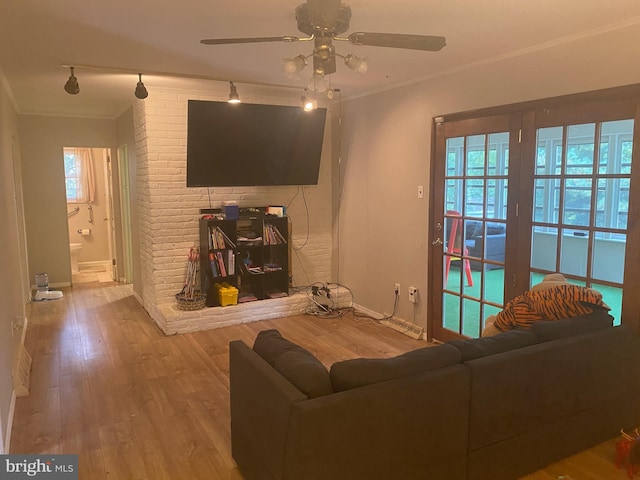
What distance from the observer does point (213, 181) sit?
16.5 feet

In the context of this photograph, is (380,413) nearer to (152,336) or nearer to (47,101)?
(152,336)

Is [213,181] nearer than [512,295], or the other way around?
[512,295]

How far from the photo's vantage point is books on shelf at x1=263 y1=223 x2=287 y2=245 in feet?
17.3

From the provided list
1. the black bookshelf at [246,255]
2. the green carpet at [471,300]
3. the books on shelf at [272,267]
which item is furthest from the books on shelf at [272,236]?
the green carpet at [471,300]

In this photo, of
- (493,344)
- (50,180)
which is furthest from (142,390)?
(50,180)

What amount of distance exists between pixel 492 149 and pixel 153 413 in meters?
3.06

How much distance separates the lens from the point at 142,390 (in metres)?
3.48

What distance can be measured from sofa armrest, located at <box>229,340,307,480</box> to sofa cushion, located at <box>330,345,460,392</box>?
0.19 meters

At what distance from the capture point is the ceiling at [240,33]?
2.59 m

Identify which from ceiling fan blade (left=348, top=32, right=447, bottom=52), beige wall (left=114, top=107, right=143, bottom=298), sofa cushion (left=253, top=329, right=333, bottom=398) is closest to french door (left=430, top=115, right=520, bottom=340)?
ceiling fan blade (left=348, top=32, right=447, bottom=52)

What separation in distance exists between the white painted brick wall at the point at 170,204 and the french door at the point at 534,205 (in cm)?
190

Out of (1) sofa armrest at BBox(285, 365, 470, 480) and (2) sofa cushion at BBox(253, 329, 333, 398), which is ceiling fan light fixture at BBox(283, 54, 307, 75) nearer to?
(2) sofa cushion at BBox(253, 329, 333, 398)

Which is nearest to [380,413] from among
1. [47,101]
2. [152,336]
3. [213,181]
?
[152,336]

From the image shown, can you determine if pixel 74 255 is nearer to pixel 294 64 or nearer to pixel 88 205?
pixel 88 205
